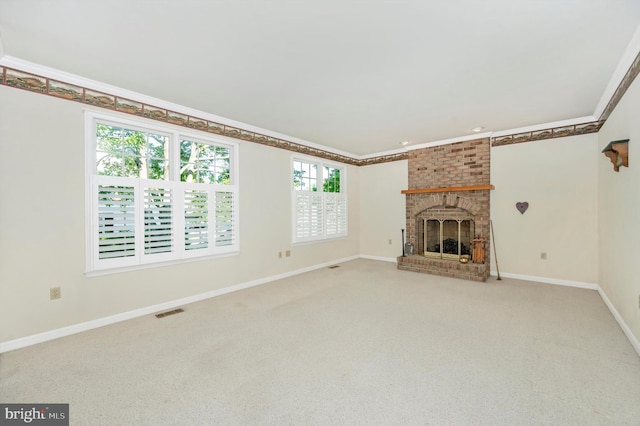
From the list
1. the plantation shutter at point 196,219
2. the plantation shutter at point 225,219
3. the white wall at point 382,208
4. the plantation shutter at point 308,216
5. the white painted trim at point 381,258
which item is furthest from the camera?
the white painted trim at point 381,258

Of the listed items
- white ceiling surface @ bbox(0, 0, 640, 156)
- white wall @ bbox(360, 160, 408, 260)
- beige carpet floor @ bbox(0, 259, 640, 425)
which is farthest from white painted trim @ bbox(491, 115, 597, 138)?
beige carpet floor @ bbox(0, 259, 640, 425)

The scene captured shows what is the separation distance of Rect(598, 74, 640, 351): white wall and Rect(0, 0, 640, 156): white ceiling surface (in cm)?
48

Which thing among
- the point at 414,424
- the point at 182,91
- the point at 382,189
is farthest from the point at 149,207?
the point at 382,189

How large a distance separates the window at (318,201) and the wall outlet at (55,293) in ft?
10.8

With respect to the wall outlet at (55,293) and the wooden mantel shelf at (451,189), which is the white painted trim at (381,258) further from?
the wall outlet at (55,293)

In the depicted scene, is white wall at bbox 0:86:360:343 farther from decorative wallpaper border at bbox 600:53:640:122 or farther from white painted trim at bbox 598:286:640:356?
decorative wallpaper border at bbox 600:53:640:122

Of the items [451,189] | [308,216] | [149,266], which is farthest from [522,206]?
[149,266]

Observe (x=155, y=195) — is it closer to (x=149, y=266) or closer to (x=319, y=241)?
(x=149, y=266)

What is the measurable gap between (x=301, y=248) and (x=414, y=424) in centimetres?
401

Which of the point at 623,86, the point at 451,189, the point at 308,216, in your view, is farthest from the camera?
the point at 308,216

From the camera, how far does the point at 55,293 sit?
9.16ft

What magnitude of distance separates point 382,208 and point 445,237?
154cm

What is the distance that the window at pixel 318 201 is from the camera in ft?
18.0

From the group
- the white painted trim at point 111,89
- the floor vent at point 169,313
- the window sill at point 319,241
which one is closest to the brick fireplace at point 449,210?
the window sill at point 319,241
